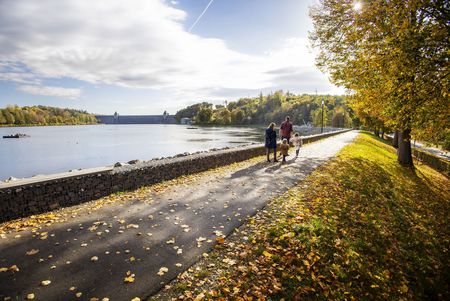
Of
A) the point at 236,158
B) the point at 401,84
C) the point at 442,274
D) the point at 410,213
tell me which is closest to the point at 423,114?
the point at 401,84

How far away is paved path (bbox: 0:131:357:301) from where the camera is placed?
426 centimetres

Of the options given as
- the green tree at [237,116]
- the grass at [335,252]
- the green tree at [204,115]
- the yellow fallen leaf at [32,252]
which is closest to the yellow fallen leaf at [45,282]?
Answer: the yellow fallen leaf at [32,252]

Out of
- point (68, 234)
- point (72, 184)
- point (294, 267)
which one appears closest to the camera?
point (294, 267)

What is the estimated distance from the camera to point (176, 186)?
32.8 feet

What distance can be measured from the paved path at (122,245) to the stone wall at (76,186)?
0.78 metres

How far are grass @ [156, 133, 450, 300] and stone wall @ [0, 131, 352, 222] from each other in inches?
189

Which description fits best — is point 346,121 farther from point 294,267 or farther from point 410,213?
point 294,267

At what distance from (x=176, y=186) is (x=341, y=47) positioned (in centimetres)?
1241

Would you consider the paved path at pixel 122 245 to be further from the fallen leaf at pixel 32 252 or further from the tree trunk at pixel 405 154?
the tree trunk at pixel 405 154

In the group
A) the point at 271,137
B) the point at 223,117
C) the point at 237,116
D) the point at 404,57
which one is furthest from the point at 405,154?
the point at 237,116

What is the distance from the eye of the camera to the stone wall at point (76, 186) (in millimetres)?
6637

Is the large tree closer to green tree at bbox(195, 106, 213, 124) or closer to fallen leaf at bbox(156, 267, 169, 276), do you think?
fallen leaf at bbox(156, 267, 169, 276)

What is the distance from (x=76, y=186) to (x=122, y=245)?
3.44m

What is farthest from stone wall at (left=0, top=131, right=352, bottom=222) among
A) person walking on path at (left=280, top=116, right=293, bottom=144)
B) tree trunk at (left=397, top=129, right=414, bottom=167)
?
tree trunk at (left=397, top=129, right=414, bottom=167)
